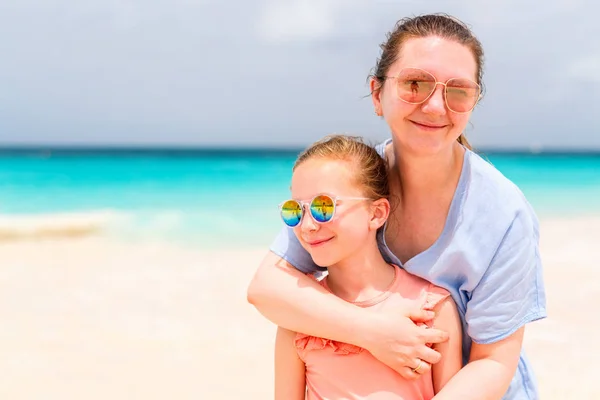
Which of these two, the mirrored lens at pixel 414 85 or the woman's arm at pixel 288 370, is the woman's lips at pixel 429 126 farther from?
the woman's arm at pixel 288 370

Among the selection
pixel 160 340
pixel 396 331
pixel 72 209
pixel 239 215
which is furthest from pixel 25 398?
pixel 72 209

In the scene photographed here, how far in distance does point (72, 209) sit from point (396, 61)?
17459 mm

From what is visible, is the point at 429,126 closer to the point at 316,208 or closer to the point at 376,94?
the point at 376,94

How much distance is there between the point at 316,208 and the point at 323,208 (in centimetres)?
3

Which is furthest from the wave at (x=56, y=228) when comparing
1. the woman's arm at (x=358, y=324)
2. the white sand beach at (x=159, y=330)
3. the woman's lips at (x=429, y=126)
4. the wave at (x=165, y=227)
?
the woman's lips at (x=429, y=126)

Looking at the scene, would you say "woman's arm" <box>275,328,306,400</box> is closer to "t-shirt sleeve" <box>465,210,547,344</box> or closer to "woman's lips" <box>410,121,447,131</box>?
"t-shirt sleeve" <box>465,210,547,344</box>

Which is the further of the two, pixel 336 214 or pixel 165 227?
pixel 165 227

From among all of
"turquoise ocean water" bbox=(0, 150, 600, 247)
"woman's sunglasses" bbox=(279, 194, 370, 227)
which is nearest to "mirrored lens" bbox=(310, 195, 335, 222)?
"woman's sunglasses" bbox=(279, 194, 370, 227)

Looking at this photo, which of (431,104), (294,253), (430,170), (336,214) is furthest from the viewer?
(294,253)

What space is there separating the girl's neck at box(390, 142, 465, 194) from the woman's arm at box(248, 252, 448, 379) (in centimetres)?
50

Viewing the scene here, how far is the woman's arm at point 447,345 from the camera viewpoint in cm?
250

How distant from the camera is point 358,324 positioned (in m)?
2.42

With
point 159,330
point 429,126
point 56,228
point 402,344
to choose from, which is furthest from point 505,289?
point 56,228

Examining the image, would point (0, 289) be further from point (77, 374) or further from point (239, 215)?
point (239, 215)
